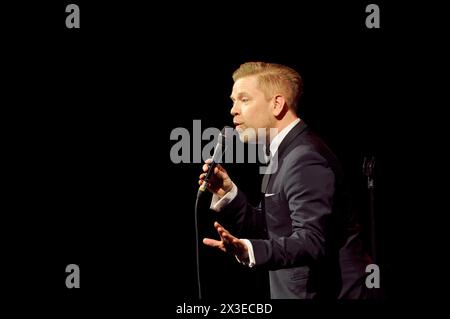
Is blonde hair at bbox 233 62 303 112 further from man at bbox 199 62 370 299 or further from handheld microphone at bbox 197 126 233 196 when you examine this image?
handheld microphone at bbox 197 126 233 196

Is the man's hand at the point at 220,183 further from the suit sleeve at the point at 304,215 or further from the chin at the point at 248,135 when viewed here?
the suit sleeve at the point at 304,215

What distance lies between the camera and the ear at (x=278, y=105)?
6.52ft

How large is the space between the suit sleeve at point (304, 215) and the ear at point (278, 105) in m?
0.32

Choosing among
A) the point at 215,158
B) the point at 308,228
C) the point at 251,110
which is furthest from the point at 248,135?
the point at 308,228

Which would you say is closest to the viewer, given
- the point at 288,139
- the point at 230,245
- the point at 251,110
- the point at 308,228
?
the point at 230,245

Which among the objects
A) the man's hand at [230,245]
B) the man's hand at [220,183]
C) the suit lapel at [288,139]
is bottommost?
the man's hand at [230,245]

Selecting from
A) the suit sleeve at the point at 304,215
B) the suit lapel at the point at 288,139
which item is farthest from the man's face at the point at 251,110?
the suit sleeve at the point at 304,215

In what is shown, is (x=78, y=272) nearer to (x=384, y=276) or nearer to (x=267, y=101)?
(x=267, y=101)

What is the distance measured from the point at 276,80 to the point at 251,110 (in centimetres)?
16

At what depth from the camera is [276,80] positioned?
6.66ft

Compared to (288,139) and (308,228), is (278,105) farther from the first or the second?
(308,228)

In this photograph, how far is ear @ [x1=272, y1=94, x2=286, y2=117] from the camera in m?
1.99

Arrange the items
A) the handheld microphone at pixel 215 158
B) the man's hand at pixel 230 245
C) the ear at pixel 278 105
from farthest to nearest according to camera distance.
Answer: the ear at pixel 278 105 → the handheld microphone at pixel 215 158 → the man's hand at pixel 230 245

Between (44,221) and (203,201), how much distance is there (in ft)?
2.88
